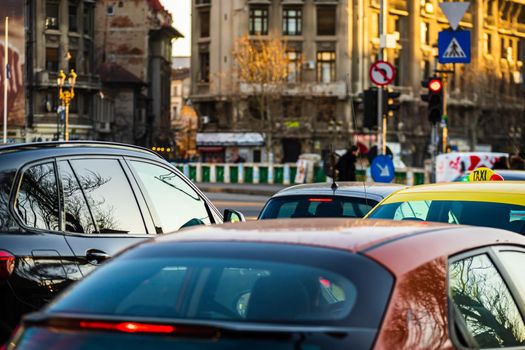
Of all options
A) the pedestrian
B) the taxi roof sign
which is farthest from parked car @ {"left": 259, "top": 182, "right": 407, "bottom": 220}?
the pedestrian

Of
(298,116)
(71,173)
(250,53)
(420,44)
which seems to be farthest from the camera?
(420,44)

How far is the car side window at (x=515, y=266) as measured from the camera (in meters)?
5.29

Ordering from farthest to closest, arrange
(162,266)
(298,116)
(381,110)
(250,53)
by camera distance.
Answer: (298,116)
(250,53)
(381,110)
(162,266)

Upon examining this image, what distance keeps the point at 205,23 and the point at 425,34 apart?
53.1 feet

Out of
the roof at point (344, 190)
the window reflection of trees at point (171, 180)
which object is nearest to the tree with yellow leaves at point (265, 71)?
the roof at point (344, 190)

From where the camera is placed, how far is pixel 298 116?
277 ft

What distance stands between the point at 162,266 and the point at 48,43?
9054 centimetres

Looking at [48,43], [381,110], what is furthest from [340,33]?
[381,110]

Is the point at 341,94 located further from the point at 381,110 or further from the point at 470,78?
the point at 381,110

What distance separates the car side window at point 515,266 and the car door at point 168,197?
2493mm

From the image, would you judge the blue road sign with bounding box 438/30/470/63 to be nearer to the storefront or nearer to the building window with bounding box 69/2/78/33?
the storefront

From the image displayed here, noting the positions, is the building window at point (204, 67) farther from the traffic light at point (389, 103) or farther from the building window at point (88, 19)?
the traffic light at point (389, 103)

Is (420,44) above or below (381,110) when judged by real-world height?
above

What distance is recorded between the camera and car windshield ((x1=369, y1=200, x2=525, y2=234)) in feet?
29.0
